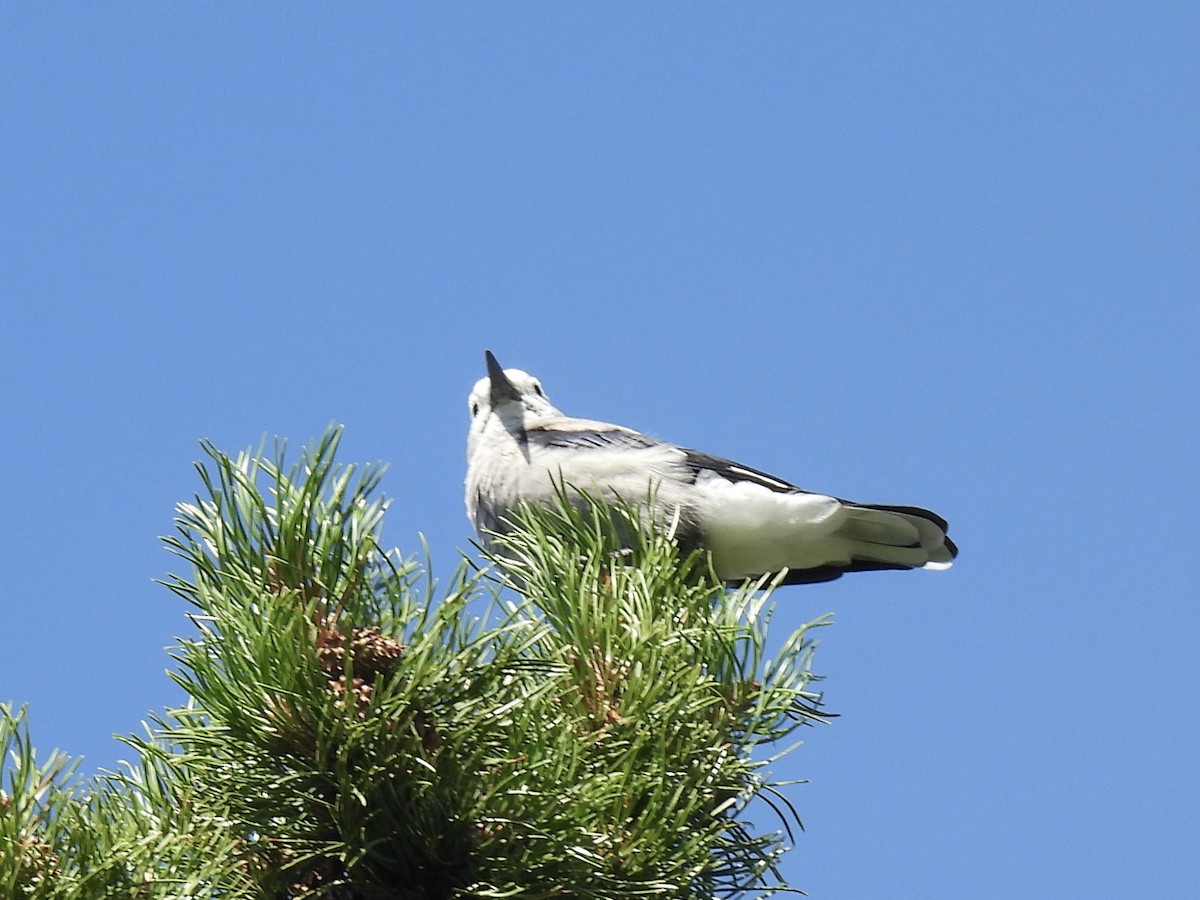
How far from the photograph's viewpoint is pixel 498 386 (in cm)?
540

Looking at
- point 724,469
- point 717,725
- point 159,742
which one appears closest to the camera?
point 159,742

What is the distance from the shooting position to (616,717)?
6.47 feet

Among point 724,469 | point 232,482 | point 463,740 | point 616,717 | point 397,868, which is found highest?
point 724,469

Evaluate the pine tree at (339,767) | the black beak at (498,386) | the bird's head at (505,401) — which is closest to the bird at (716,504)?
the bird's head at (505,401)

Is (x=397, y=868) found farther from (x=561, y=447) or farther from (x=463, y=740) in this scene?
(x=561, y=447)

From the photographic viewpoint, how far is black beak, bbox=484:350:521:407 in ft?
17.6

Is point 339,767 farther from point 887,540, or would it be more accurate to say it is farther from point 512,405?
point 512,405

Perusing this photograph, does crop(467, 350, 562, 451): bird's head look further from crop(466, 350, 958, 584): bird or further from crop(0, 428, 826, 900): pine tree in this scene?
crop(0, 428, 826, 900): pine tree

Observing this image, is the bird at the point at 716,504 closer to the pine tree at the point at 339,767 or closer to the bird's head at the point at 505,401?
the bird's head at the point at 505,401

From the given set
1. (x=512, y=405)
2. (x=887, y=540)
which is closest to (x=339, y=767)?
(x=887, y=540)

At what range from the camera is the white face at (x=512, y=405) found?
5227mm


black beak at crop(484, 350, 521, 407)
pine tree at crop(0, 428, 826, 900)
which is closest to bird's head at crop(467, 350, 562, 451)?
black beak at crop(484, 350, 521, 407)

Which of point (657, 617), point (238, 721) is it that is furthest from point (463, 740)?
point (657, 617)

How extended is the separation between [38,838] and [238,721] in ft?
0.94
